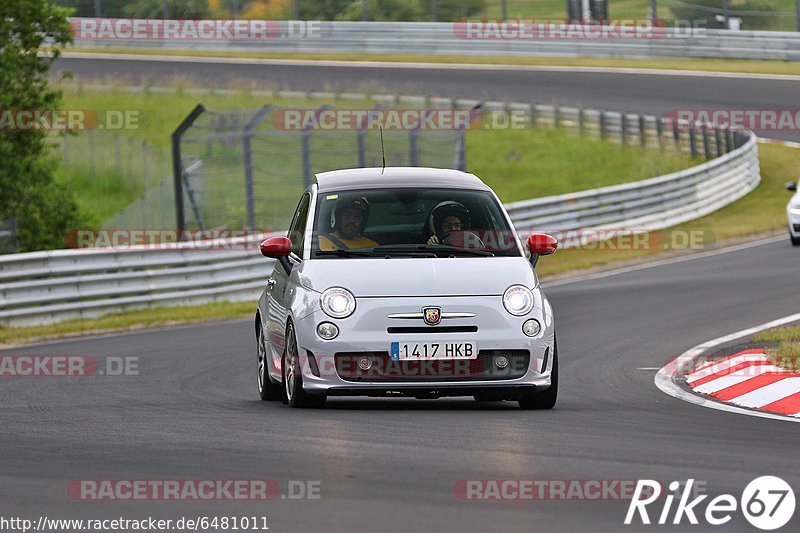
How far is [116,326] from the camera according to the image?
1909 cm

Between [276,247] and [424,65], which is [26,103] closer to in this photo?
[276,247]

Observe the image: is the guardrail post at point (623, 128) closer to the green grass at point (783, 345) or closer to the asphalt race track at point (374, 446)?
the green grass at point (783, 345)

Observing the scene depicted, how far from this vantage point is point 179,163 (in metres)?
22.9

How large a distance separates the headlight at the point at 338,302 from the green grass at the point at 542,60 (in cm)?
3440

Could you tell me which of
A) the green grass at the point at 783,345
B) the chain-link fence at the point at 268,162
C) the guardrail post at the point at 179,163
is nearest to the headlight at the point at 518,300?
the green grass at the point at 783,345

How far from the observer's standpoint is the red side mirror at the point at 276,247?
413 inches

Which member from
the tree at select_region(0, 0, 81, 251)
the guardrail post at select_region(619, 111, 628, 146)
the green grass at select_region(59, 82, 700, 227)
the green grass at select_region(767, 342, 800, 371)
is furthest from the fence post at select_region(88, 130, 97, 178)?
the green grass at select_region(767, 342, 800, 371)

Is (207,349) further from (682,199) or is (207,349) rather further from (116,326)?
(682,199)

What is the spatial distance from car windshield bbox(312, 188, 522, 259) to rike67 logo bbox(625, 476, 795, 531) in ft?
12.1

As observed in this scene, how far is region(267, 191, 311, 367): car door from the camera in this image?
10398 mm

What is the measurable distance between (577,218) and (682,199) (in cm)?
396

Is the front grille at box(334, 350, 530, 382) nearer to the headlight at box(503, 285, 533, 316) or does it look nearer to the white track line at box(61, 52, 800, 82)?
the headlight at box(503, 285, 533, 316)

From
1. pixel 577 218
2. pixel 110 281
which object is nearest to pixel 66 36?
pixel 110 281

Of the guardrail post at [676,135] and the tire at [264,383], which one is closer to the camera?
the tire at [264,383]
